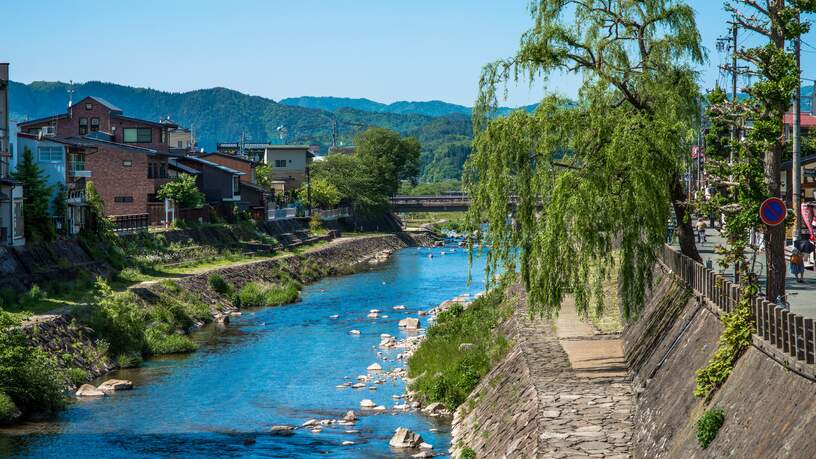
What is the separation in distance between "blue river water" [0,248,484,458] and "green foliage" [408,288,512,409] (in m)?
1.13

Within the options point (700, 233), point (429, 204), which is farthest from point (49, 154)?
point (429, 204)

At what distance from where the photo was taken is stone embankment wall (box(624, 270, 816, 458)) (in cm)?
1573

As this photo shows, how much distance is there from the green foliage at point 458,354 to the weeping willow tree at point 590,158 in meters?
3.63

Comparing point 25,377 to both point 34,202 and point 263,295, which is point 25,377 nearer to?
point 34,202

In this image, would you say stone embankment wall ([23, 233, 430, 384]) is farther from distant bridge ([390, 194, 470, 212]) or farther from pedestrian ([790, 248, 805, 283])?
pedestrian ([790, 248, 805, 283])

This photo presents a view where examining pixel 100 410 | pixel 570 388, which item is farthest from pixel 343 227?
pixel 570 388

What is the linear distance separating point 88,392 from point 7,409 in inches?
190

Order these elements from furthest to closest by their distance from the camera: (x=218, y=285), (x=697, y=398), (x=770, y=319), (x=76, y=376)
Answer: (x=218, y=285) → (x=76, y=376) → (x=697, y=398) → (x=770, y=319)

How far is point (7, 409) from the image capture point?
32.2 metres

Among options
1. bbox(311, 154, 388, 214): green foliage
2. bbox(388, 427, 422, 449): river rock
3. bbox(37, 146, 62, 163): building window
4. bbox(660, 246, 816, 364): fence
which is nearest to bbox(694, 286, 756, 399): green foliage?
bbox(660, 246, 816, 364): fence

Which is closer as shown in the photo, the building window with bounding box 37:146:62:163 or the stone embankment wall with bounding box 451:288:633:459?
the stone embankment wall with bounding box 451:288:633:459

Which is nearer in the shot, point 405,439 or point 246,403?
point 405,439

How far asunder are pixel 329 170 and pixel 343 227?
9.03 meters

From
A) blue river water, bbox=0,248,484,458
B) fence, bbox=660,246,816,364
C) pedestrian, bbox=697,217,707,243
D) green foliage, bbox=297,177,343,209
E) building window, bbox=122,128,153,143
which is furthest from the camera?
green foliage, bbox=297,177,343,209
